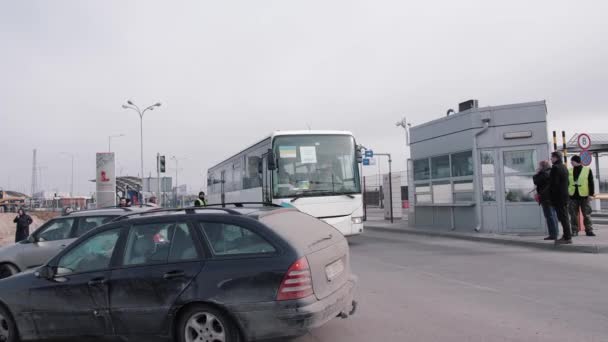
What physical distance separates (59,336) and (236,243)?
2.13m

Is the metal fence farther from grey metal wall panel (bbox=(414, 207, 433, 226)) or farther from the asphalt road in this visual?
the asphalt road

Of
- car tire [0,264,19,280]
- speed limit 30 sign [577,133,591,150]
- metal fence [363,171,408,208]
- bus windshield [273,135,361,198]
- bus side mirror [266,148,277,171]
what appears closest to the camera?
car tire [0,264,19,280]

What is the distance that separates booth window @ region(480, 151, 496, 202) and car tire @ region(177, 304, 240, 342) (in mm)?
12844

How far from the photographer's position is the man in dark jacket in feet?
38.8

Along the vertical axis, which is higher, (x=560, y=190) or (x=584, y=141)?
(x=584, y=141)

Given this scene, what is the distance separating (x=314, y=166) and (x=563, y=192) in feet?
20.3

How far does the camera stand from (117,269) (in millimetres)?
5004

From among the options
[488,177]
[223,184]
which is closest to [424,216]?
[488,177]

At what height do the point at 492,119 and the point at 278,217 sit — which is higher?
the point at 492,119

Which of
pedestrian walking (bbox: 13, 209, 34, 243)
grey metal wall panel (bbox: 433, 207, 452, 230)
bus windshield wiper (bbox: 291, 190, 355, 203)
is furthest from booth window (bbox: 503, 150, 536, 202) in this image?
pedestrian walking (bbox: 13, 209, 34, 243)

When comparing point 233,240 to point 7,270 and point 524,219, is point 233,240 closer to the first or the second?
point 7,270

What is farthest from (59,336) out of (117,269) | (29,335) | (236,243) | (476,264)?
(476,264)

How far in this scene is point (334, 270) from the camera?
16.5ft

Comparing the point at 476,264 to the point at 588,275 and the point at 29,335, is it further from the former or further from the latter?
the point at 29,335
